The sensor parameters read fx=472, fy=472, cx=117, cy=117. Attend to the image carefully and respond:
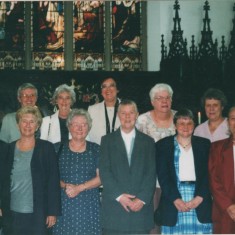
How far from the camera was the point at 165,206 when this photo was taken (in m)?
3.66

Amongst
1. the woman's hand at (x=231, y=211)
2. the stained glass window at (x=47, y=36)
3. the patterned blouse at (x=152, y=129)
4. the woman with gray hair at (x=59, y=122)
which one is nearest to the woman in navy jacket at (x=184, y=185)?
the woman's hand at (x=231, y=211)

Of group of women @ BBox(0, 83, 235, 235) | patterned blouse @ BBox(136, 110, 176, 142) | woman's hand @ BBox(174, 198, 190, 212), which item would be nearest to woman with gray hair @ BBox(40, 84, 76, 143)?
group of women @ BBox(0, 83, 235, 235)

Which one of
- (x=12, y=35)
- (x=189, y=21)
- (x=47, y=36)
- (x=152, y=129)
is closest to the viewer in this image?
(x=152, y=129)

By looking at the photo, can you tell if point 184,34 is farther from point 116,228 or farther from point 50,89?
point 116,228

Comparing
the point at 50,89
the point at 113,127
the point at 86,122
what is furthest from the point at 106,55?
the point at 86,122

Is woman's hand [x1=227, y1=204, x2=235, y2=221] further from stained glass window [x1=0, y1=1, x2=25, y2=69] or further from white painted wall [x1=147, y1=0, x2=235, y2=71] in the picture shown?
stained glass window [x1=0, y1=1, x2=25, y2=69]

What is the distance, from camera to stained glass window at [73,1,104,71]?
9.15 metres

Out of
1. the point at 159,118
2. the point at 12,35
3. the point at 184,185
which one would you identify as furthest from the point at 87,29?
the point at 184,185

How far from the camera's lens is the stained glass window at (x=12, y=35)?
887 centimetres

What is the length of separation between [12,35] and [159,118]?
5514mm

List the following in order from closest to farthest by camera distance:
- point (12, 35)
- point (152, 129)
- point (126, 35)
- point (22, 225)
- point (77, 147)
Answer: point (22, 225) < point (77, 147) < point (152, 129) < point (12, 35) < point (126, 35)

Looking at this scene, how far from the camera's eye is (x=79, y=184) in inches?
145

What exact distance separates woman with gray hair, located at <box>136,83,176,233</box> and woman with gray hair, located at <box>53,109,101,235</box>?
2.09 feet

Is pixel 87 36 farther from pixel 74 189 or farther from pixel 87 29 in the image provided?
pixel 74 189
